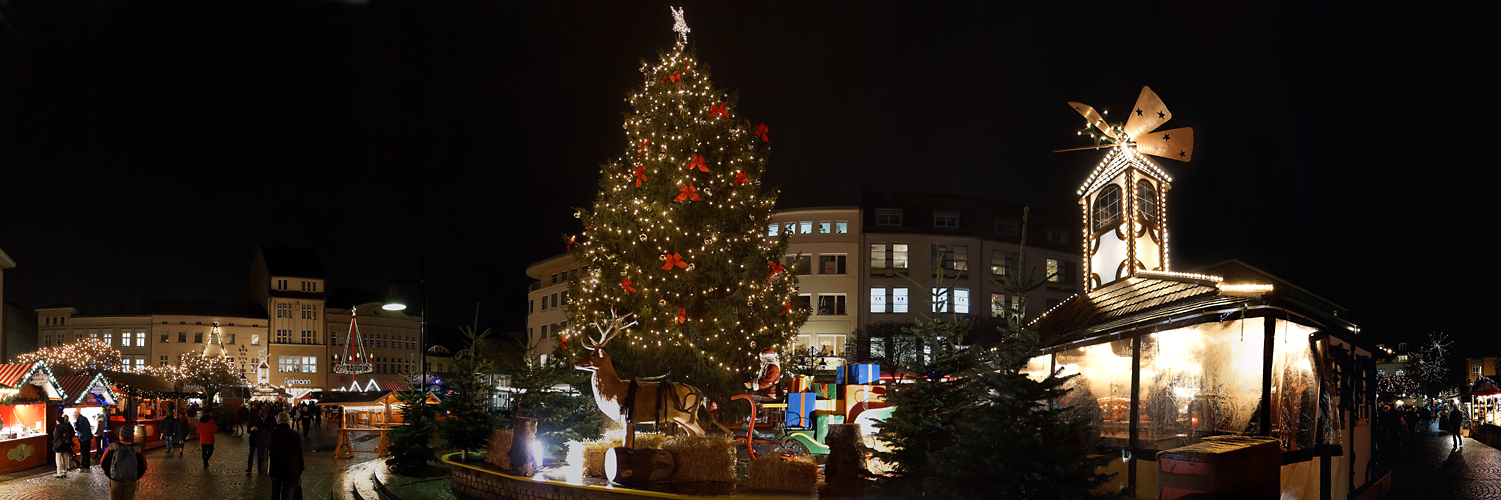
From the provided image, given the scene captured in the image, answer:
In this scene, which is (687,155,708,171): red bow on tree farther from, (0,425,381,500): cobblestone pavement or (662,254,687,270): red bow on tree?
(0,425,381,500): cobblestone pavement

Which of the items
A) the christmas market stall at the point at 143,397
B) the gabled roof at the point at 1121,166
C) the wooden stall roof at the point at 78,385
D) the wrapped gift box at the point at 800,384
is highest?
the gabled roof at the point at 1121,166

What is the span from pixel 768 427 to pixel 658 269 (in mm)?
11767

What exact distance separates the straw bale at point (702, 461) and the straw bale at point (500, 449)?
358 cm

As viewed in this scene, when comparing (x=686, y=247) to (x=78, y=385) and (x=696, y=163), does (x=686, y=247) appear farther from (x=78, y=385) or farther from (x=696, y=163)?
(x=78, y=385)

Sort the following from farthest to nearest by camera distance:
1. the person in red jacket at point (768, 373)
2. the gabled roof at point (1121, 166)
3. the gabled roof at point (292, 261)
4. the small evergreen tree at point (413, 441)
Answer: the gabled roof at point (292, 261)
the small evergreen tree at point (413, 441)
the person in red jacket at point (768, 373)
the gabled roof at point (1121, 166)

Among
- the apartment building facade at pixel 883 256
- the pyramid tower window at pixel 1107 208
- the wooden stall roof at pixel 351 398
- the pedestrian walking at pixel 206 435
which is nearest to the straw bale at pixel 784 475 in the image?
the pyramid tower window at pixel 1107 208

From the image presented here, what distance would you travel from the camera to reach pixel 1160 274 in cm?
1230

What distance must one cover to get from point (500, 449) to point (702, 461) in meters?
4.40

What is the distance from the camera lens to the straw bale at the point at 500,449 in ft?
56.6

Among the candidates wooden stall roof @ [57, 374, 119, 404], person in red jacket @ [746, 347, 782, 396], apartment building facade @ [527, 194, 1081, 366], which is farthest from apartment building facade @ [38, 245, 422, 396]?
person in red jacket @ [746, 347, 782, 396]

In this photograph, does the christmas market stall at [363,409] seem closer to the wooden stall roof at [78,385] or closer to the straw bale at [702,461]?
the wooden stall roof at [78,385]

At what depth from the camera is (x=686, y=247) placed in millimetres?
22328

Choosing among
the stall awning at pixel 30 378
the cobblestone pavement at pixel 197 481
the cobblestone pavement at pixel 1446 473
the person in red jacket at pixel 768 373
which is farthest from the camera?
the stall awning at pixel 30 378

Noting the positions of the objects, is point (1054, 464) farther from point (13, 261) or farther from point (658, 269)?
point (13, 261)
